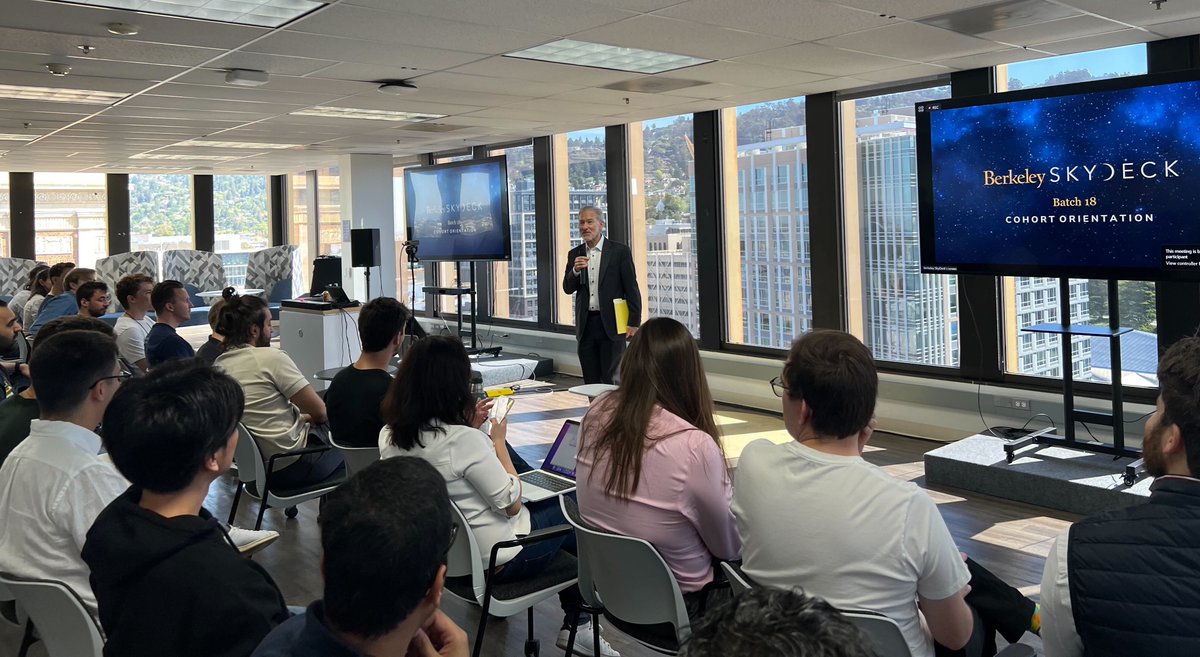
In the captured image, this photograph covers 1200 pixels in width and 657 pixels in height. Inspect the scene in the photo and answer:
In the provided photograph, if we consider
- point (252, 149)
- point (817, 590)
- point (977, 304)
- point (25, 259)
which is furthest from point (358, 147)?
point (817, 590)

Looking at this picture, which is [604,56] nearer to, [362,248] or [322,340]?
[322,340]

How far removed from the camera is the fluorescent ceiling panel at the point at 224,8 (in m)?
4.15

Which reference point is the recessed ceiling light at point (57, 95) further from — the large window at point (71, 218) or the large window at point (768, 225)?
the large window at point (71, 218)

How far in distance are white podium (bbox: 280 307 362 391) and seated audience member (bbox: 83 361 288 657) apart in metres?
6.82

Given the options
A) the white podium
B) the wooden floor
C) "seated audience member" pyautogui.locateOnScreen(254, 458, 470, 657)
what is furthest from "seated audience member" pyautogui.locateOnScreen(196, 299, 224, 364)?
the white podium

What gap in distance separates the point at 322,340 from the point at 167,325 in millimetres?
3409

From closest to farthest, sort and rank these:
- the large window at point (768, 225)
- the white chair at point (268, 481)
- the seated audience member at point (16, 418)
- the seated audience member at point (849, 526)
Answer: the seated audience member at point (849, 526) < the seated audience member at point (16, 418) < the white chair at point (268, 481) < the large window at point (768, 225)

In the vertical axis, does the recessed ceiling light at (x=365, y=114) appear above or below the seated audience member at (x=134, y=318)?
above

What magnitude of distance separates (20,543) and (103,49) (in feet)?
12.1

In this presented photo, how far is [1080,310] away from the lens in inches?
237

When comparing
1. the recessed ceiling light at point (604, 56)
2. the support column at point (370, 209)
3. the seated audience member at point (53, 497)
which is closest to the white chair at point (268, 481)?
the seated audience member at point (53, 497)

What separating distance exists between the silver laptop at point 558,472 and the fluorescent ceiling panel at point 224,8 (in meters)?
2.41

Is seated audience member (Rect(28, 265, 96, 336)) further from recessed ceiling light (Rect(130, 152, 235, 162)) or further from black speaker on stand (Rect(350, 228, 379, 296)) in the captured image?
recessed ceiling light (Rect(130, 152, 235, 162))

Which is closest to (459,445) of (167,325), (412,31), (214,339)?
(214,339)
